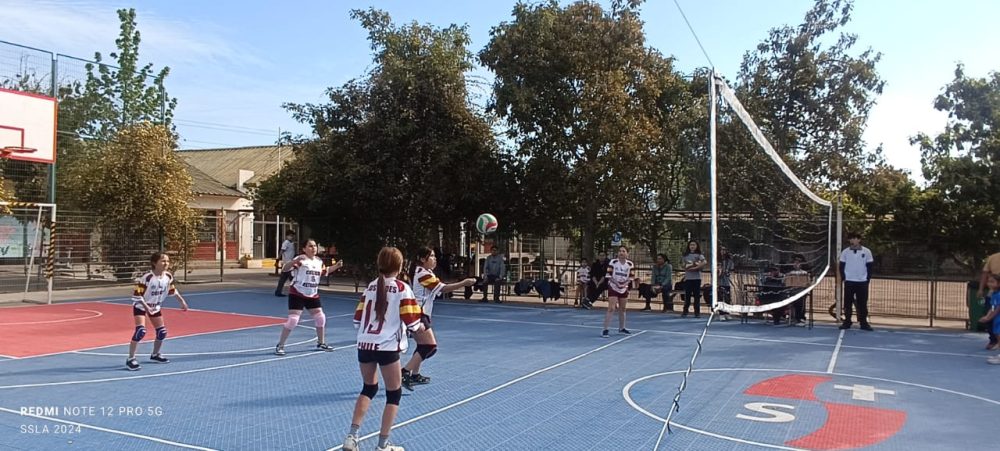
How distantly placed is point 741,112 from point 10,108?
1882 centimetres

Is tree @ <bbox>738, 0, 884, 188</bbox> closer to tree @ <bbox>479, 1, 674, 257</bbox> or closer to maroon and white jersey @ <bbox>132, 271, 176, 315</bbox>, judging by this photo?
tree @ <bbox>479, 1, 674, 257</bbox>

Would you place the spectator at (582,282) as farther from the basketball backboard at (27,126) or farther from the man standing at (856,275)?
the basketball backboard at (27,126)

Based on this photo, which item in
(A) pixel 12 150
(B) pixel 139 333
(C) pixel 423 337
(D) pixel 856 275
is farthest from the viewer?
(A) pixel 12 150

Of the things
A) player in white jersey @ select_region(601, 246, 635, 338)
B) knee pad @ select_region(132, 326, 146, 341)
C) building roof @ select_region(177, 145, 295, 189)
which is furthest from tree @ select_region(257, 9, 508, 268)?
building roof @ select_region(177, 145, 295, 189)

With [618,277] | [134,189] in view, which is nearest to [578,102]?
[618,277]

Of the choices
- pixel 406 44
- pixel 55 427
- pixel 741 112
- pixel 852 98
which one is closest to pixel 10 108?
pixel 406 44

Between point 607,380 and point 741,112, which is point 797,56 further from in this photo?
point 607,380

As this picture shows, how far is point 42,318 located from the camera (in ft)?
52.4

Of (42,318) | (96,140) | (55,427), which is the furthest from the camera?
(96,140)

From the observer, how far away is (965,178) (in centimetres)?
1736

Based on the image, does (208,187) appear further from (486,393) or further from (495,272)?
(486,393)

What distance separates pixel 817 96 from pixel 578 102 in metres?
7.51

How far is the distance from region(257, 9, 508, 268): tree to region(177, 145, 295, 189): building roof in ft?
69.5

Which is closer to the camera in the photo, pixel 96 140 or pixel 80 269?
pixel 80 269
